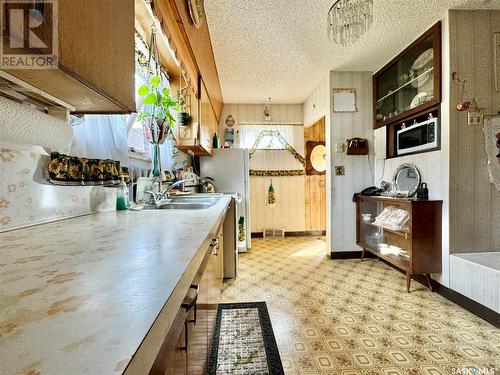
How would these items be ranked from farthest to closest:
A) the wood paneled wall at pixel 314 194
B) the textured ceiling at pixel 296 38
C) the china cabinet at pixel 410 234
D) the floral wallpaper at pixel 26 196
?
the wood paneled wall at pixel 314 194 → the china cabinet at pixel 410 234 → the textured ceiling at pixel 296 38 → the floral wallpaper at pixel 26 196

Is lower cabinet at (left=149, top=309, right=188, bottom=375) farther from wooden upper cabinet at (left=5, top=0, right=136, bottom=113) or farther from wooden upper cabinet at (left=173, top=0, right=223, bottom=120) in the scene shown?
wooden upper cabinet at (left=173, top=0, right=223, bottom=120)

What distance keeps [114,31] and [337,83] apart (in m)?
3.06

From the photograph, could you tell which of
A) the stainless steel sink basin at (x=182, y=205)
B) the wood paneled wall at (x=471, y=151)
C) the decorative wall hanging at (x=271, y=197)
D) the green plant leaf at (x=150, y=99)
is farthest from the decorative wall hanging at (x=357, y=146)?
the green plant leaf at (x=150, y=99)

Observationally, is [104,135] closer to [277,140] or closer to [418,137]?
[418,137]

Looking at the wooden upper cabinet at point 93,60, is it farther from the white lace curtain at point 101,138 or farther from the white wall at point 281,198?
the white wall at point 281,198

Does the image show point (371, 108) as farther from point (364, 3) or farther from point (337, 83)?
point (364, 3)

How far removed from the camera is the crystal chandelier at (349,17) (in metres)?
1.75

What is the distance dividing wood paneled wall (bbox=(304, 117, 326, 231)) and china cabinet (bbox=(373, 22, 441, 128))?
154 centimetres

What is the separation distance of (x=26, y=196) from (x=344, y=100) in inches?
132

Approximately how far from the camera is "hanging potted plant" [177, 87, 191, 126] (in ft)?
7.76

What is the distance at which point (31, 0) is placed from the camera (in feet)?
1.67

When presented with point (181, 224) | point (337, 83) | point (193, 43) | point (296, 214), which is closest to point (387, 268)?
point (296, 214)

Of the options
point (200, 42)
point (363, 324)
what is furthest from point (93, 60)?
point (363, 324)

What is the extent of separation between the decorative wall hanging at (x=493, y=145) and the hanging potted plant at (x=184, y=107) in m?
2.57
